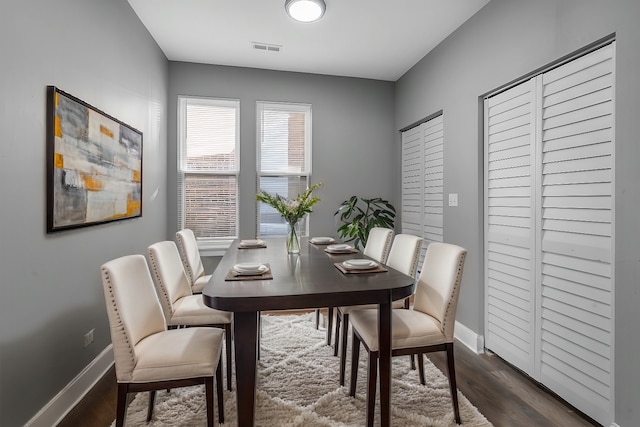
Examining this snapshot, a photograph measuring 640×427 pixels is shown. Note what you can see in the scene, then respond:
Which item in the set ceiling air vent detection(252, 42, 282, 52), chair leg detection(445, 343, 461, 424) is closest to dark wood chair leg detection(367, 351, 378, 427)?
chair leg detection(445, 343, 461, 424)

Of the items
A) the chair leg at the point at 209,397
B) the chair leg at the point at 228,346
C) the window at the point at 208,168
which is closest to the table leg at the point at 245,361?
the chair leg at the point at 209,397

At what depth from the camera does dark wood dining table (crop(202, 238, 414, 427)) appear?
4.69 ft

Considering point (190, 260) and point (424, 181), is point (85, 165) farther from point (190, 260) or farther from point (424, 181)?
point (424, 181)

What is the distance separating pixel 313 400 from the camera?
2014mm

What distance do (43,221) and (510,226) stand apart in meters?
2.93

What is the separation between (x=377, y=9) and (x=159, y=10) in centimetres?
180

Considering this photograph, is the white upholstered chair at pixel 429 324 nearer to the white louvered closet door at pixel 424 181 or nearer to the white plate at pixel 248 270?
the white plate at pixel 248 270

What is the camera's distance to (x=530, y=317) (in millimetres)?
2309

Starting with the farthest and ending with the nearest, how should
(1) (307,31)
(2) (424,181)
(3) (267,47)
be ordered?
1. (2) (424,181)
2. (3) (267,47)
3. (1) (307,31)

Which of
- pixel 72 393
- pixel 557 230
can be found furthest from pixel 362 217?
pixel 72 393

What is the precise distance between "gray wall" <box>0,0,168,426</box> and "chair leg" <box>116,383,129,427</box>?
0.51 metres

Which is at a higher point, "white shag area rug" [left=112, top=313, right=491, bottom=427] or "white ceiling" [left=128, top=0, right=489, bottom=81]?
"white ceiling" [left=128, top=0, right=489, bottom=81]

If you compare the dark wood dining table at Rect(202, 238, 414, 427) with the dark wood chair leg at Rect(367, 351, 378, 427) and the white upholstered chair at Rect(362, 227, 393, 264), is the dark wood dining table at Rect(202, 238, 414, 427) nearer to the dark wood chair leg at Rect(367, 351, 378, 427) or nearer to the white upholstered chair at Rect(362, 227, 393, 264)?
the dark wood chair leg at Rect(367, 351, 378, 427)

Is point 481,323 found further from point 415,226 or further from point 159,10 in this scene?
point 159,10
